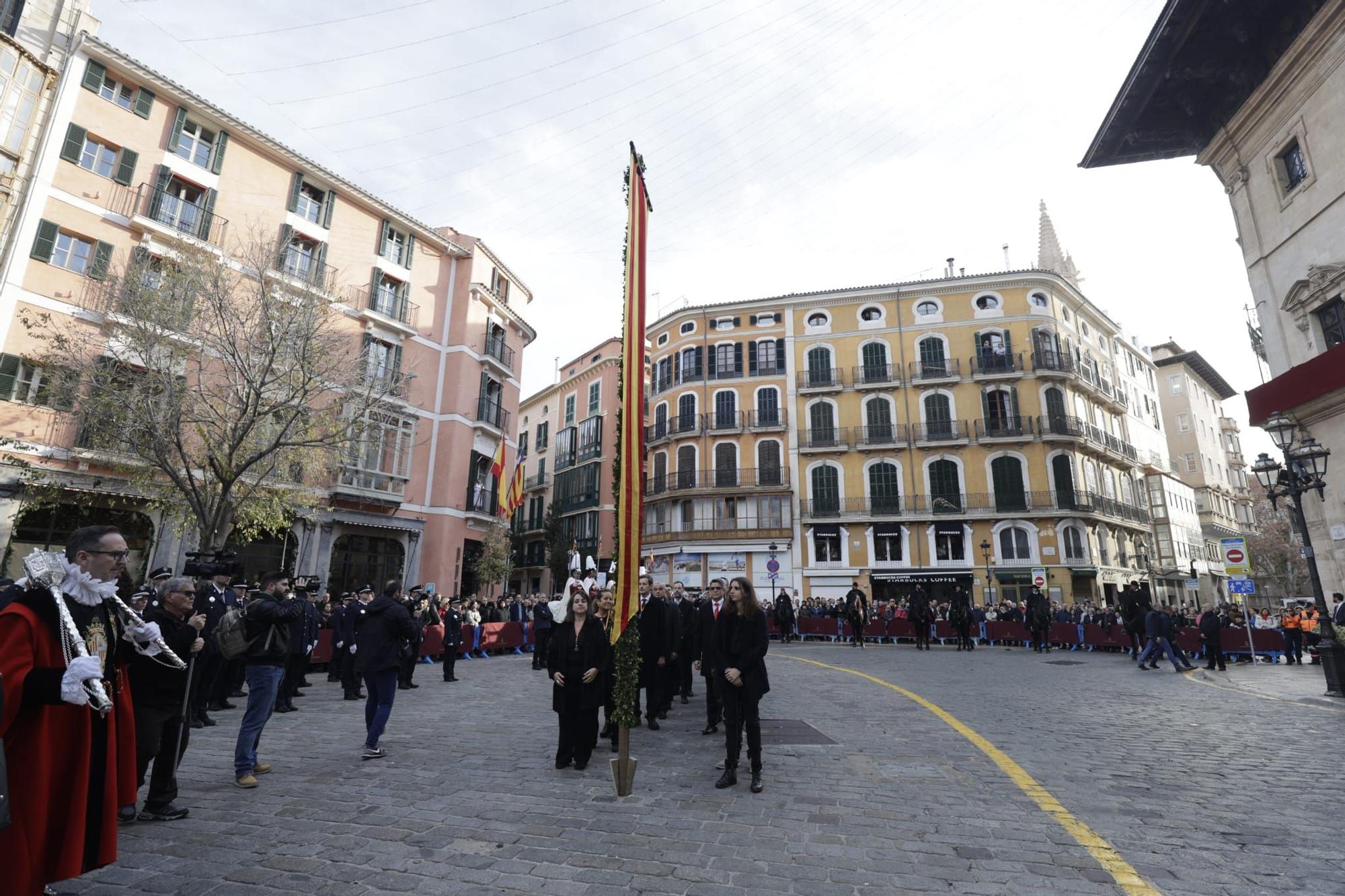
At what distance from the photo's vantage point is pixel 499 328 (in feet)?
99.7

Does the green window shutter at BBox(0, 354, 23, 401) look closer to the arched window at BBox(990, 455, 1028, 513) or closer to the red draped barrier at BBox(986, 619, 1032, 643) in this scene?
the red draped barrier at BBox(986, 619, 1032, 643)

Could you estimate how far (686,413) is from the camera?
42500 mm

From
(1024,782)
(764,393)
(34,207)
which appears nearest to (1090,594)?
(764,393)

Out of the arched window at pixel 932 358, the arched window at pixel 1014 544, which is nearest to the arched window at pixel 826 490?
the arched window at pixel 932 358

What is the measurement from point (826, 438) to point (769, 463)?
376 centimetres

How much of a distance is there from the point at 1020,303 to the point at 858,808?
133 ft

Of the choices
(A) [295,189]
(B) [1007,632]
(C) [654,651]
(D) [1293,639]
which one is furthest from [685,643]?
(A) [295,189]

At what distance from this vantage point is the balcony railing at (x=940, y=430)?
123 ft

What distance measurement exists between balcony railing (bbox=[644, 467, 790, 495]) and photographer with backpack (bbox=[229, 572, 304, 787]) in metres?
33.1

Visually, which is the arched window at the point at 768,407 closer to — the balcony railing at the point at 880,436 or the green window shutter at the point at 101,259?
the balcony railing at the point at 880,436

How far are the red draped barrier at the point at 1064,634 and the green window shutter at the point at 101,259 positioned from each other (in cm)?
3041

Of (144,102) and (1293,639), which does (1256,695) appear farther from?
(144,102)

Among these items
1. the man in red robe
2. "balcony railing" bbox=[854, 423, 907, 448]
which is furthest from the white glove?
"balcony railing" bbox=[854, 423, 907, 448]

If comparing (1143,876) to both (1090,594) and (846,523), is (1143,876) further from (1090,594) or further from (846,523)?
(1090,594)
